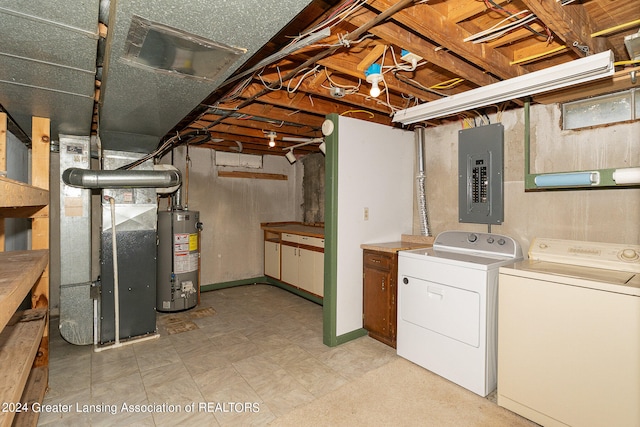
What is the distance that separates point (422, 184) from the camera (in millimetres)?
3270

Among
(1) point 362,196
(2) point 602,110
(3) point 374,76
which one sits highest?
(3) point 374,76

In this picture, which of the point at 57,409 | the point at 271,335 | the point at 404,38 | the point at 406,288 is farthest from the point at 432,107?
the point at 57,409

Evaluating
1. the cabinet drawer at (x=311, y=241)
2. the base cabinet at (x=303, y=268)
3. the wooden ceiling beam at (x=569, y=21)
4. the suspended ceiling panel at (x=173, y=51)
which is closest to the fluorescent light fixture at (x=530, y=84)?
the wooden ceiling beam at (x=569, y=21)

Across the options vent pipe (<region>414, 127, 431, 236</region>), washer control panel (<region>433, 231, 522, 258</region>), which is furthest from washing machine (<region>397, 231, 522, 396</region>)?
vent pipe (<region>414, 127, 431, 236</region>)

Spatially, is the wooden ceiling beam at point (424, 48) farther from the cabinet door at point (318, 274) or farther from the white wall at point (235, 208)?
the white wall at point (235, 208)

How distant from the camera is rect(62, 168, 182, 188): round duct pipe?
272 cm

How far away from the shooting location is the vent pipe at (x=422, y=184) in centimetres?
323

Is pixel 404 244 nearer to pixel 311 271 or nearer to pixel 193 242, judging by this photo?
pixel 311 271

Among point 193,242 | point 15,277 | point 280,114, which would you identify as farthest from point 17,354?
point 280,114

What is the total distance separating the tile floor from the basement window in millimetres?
2369

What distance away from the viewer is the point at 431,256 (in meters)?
2.46

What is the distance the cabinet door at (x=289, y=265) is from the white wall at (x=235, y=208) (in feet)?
2.32

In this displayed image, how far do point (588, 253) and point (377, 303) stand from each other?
165 centimetres

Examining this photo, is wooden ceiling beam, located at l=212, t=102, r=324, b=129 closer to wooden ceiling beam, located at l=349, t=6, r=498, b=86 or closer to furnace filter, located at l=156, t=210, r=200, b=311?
wooden ceiling beam, located at l=349, t=6, r=498, b=86
